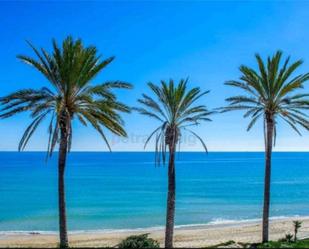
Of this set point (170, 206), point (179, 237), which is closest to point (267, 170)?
point (170, 206)

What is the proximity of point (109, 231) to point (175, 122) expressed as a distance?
1899 cm

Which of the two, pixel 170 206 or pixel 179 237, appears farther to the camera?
pixel 179 237

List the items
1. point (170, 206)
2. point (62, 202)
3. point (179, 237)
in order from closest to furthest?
point (62, 202) < point (170, 206) < point (179, 237)

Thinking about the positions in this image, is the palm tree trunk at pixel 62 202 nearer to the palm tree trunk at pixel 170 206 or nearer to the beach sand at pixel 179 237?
the palm tree trunk at pixel 170 206

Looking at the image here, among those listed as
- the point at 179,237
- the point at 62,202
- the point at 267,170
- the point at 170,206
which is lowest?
the point at 179,237

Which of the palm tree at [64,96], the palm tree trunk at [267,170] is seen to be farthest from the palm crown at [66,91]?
the palm tree trunk at [267,170]

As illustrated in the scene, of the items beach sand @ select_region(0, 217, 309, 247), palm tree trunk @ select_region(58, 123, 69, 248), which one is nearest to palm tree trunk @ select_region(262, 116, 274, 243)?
beach sand @ select_region(0, 217, 309, 247)

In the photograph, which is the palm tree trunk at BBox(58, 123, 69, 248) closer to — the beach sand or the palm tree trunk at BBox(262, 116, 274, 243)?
the beach sand

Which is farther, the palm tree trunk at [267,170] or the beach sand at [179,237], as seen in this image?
the beach sand at [179,237]

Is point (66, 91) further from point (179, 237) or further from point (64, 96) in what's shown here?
point (179, 237)

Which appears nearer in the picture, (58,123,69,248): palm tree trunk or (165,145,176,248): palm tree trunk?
(58,123,69,248): palm tree trunk

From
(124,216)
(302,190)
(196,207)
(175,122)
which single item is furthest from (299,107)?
(302,190)

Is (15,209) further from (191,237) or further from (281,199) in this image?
(281,199)

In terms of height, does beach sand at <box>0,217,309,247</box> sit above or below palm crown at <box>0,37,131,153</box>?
below
